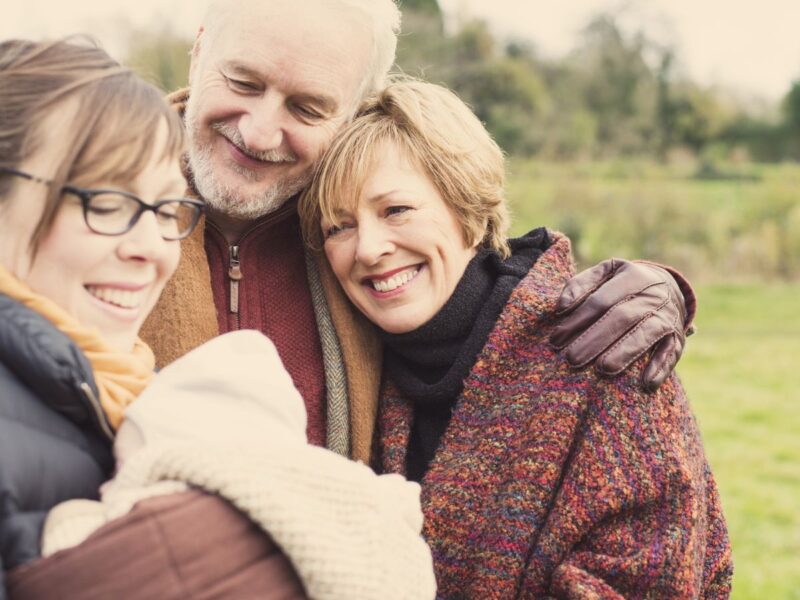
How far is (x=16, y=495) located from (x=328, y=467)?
0.49 m

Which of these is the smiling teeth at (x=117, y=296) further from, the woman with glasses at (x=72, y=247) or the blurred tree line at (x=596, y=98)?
the blurred tree line at (x=596, y=98)

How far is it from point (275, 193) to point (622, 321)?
1.07 metres

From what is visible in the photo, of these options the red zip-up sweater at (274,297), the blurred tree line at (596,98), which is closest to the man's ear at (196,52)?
the red zip-up sweater at (274,297)

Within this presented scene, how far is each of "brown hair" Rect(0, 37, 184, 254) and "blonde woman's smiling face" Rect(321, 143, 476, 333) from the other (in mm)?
925

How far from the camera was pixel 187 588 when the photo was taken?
137 centimetres

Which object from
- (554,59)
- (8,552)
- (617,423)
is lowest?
(8,552)

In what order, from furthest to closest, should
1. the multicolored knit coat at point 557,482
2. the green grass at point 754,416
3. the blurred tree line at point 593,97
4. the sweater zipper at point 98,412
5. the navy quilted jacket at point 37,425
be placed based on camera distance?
the blurred tree line at point 593,97
the green grass at point 754,416
the multicolored knit coat at point 557,482
the sweater zipper at point 98,412
the navy quilted jacket at point 37,425

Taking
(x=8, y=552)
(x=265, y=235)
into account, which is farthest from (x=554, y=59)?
(x=8, y=552)

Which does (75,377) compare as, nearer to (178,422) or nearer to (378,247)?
(178,422)

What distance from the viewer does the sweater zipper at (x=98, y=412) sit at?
147 cm

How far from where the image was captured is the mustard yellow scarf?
59.4 inches

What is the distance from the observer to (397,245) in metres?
2.53

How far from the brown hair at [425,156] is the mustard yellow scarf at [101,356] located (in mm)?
1019

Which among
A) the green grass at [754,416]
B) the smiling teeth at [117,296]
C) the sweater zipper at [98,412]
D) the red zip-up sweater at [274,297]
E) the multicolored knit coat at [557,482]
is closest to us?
the sweater zipper at [98,412]
